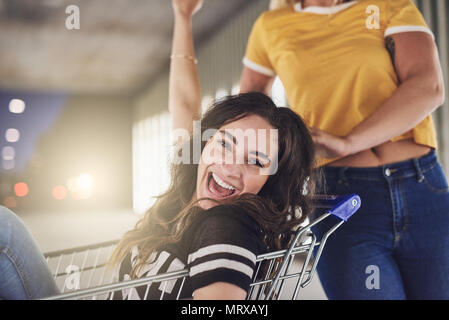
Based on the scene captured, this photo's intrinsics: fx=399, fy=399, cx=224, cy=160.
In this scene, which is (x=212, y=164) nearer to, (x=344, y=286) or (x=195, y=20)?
(x=344, y=286)

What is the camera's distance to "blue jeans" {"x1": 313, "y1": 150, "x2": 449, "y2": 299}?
3.47 feet

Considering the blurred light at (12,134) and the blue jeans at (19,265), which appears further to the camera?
the blurred light at (12,134)

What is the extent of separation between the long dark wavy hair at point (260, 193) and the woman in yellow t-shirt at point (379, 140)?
0.26 feet

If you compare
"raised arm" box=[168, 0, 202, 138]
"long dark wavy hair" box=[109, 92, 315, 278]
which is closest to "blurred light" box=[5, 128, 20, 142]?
"raised arm" box=[168, 0, 202, 138]

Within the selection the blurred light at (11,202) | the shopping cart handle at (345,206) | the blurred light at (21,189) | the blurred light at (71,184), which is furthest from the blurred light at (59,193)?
the shopping cart handle at (345,206)

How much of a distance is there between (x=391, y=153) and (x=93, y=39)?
284 inches

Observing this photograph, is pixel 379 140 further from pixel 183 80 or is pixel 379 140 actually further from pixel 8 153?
pixel 8 153

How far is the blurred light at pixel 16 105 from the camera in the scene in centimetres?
1145

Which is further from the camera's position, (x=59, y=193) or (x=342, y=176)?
(x=59, y=193)

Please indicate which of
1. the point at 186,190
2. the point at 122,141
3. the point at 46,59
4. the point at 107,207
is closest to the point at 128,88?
the point at 122,141

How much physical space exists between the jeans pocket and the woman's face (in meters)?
0.41

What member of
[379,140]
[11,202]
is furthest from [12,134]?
[379,140]

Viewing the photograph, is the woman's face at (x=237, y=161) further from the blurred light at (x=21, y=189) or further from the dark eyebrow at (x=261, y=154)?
the blurred light at (x=21, y=189)

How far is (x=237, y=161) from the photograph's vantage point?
1.04 m
